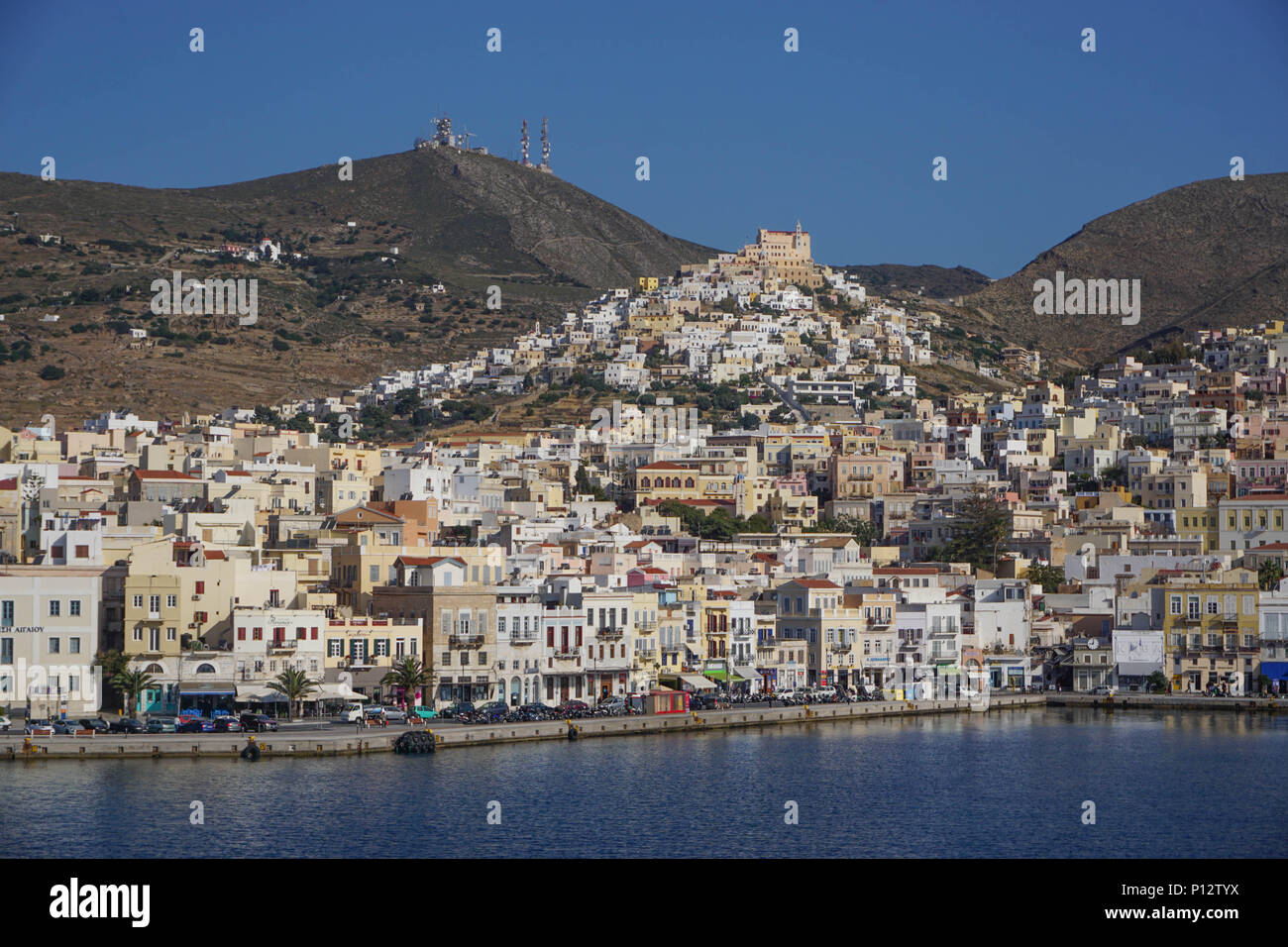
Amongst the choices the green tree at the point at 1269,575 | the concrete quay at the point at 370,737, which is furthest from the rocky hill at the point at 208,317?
the concrete quay at the point at 370,737

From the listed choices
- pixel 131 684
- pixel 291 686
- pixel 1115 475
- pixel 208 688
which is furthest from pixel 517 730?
pixel 1115 475

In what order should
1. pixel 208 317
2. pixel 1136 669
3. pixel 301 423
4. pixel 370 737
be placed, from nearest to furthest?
pixel 370 737 → pixel 1136 669 → pixel 301 423 → pixel 208 317

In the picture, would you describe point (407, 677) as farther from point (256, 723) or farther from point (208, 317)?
point (208, 317)

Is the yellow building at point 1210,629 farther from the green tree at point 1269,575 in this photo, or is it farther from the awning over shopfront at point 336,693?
the awning over shopfront at point 336,693

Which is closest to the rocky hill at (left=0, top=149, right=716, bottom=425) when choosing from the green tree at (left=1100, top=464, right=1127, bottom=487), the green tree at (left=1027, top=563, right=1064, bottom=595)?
the green tree at (left=1100, top=464, right=1127, bottom=487)

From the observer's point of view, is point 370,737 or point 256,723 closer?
point 370,737
